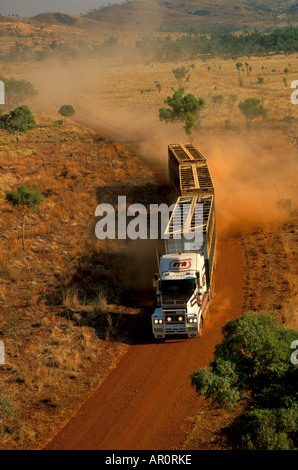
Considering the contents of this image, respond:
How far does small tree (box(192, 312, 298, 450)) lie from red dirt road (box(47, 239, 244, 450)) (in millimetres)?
2642

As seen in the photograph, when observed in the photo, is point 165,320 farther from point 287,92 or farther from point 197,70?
point 197,70

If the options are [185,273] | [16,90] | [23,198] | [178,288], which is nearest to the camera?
[178,288]

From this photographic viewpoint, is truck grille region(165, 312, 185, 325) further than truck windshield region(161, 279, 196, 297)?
No

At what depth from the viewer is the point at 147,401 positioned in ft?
49.0

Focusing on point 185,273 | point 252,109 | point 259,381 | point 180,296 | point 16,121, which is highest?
point 252,109

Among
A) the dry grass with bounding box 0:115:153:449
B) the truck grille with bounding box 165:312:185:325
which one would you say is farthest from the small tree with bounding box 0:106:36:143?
the truck grille with bounding box 165:312:185:325

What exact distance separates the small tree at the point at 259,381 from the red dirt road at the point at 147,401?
264cm

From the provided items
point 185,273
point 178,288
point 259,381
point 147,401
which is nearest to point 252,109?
point 185,273

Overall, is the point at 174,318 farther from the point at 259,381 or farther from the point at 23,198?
the point at 23,198

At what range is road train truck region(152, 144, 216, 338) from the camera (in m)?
17.6

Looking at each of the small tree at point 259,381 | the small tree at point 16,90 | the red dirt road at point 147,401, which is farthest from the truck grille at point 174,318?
the small tree at point 16,90

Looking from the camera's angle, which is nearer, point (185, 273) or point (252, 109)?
point (185, 273)

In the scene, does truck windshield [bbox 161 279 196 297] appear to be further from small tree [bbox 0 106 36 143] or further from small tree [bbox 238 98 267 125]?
small tree [bbox 238 98 267 125]

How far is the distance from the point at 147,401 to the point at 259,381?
4414 mm
